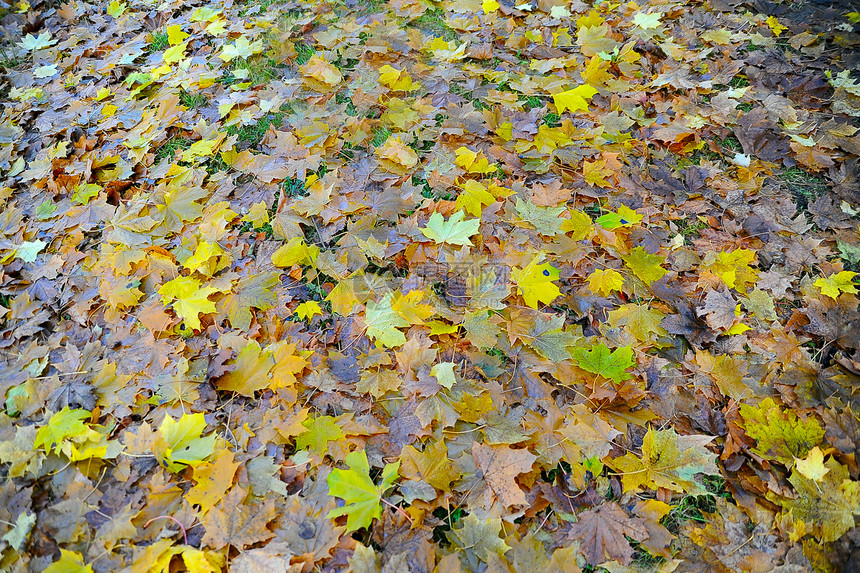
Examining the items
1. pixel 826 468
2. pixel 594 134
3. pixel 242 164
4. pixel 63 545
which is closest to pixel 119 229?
pixel 242 164

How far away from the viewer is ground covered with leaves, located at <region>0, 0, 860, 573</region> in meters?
1.59

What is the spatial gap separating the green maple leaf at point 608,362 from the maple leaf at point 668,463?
225 mm

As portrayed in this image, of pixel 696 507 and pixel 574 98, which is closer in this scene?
pixel 696 507

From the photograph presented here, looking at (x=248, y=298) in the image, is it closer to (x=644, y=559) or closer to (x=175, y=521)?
(x=175, y=521)

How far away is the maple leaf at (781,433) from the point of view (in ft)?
5.54

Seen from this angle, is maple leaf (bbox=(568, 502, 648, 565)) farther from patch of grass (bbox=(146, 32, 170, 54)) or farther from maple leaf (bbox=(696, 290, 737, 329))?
patch of grass (bbox=(146, 32, 170, 54))

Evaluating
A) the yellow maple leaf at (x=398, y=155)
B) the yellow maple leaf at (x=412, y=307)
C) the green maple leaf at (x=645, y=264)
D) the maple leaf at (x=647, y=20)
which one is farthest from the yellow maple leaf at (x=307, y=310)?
the maple leaf at (x=647, y=20)

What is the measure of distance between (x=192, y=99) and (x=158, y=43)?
0.80 m

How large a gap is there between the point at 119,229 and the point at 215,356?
0.94 m

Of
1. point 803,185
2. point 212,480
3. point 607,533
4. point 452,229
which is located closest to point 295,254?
point 452,229

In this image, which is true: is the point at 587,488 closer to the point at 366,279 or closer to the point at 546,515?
the point at 546,515

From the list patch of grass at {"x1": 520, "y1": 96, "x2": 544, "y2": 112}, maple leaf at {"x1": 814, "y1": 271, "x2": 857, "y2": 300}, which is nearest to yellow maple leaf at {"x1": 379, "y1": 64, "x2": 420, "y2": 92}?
patch of grass at {"x1": 520, "y1": 96, "x2": 544, "y2": 112}

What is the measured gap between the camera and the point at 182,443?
1.71m

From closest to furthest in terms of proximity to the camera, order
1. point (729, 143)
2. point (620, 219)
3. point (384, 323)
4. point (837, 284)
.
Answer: point (384, 323) → point (837, 284) → point (620, 219) → point (729, 143)
